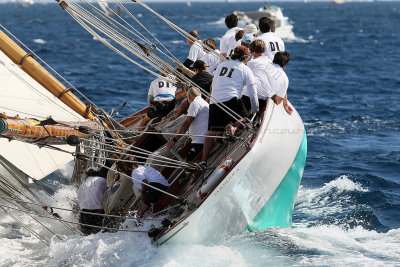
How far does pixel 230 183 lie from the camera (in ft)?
23.1

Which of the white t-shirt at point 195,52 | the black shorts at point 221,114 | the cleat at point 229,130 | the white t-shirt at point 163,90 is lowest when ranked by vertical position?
the cleat at point 229,130

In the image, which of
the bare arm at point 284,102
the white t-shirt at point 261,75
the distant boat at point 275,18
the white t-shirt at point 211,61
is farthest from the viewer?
the distant boat at point 275,18

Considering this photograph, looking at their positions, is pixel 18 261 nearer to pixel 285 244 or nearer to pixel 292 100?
pixel 285 244

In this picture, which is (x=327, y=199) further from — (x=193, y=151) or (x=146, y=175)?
(x=146, y=175)

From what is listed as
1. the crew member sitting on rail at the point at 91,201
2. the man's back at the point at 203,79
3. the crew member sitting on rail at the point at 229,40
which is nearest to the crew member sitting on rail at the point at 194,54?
the crew member sitting on rail at the point at 229,40

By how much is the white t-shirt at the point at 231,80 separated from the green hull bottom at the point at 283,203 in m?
1.25

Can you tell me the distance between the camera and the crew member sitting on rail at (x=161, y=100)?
960 cm

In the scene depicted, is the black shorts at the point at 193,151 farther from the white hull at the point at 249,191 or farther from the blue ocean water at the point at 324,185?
the blue ocean water at the point at 324,185

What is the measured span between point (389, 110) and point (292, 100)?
9.51 feet

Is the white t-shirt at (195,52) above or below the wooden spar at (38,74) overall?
above

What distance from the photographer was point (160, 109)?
31.4 feet

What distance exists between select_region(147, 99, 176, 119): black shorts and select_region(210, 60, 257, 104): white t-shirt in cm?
195

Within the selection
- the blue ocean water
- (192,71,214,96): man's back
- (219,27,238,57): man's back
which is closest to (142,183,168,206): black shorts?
the blue ocean water

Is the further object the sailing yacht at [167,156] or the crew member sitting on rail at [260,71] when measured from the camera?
the crew member sitting on rail at [260,71]
